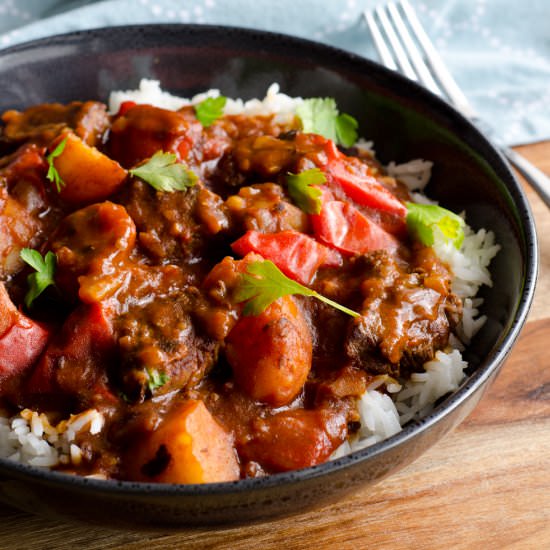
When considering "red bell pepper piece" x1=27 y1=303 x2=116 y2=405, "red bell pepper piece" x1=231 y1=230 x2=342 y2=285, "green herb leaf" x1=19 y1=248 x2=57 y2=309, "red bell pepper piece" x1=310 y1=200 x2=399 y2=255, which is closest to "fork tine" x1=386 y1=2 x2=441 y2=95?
"red bell pepper piece" x1=310 y1=200 x2=399 y2=255

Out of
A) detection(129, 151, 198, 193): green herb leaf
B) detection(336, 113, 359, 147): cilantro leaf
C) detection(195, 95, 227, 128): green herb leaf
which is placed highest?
detection(129, 151, 198, 193): green herb leaf

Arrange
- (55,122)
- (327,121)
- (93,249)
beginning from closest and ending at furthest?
(93,249), (55,122), (327,121)

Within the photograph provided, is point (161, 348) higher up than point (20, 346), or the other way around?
point (161, 348)

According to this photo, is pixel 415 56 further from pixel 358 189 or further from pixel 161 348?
pixel 161 348

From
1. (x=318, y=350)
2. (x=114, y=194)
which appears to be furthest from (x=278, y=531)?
(x=114, y=194)

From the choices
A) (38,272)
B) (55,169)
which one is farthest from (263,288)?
(55,169)

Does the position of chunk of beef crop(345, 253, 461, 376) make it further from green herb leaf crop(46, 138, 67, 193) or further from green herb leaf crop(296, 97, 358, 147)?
green herb leaf crop(46, 138, 67, 193)
